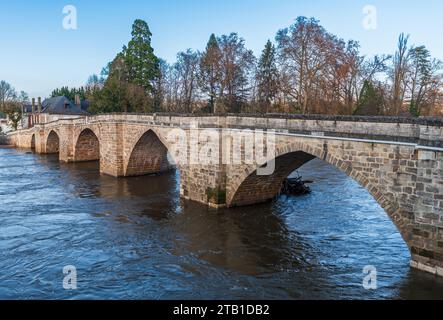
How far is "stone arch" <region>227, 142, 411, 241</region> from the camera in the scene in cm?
1130

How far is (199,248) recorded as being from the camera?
45.8ft

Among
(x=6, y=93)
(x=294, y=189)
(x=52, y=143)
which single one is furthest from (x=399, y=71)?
(x=6, y=93)

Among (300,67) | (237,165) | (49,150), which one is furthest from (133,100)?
(237,165)

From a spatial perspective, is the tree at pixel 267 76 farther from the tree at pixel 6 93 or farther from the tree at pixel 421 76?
the tree at pixel 6 93

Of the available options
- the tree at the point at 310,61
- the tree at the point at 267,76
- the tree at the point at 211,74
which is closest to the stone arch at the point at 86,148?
the tree at the point at 211,74

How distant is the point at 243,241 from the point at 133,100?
1273 inches

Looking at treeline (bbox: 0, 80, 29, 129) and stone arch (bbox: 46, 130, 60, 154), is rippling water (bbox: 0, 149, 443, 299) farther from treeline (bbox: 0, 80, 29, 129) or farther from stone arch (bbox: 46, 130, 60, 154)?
treeline (bbox: 0, 80, 29, 129)

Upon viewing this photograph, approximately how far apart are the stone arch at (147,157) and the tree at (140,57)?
1891cm

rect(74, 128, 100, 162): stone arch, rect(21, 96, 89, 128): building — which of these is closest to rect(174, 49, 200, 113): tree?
rect(74, 128, 100, 162): stone arch

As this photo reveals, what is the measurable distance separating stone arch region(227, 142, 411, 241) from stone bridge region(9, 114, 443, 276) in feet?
0.10

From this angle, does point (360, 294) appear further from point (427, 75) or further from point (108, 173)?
point (427, 75)

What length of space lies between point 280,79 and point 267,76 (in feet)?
31.6

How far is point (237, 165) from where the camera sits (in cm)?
1753

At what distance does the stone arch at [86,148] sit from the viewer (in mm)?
37188
